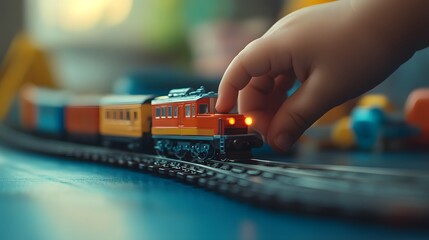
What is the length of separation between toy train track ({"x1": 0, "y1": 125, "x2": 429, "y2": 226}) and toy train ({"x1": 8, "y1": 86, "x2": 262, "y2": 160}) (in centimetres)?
5

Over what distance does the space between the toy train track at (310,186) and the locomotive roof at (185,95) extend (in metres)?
0.22

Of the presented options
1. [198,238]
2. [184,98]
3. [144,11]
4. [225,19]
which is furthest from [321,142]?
[198,238]

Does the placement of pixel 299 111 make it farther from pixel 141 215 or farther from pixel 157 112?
pixel 141 215

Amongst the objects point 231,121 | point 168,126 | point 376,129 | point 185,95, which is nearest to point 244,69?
point 231,121

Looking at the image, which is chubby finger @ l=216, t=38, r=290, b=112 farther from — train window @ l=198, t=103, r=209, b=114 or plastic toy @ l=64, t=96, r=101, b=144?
plastic toy @ l=64, t=96, r=101, b=144

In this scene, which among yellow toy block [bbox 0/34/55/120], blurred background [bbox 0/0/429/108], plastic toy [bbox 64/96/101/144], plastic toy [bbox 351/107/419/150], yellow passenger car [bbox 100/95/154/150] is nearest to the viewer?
yellow passenger car [bbox 100/95/154/150]

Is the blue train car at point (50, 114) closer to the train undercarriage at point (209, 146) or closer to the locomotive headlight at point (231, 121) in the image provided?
the train undercarriage at point (209, 146)

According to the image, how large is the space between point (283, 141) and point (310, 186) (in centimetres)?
41

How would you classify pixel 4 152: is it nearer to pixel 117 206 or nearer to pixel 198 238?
pixel 117 206

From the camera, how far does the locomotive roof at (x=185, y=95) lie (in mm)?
1720

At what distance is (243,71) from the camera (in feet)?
5.27

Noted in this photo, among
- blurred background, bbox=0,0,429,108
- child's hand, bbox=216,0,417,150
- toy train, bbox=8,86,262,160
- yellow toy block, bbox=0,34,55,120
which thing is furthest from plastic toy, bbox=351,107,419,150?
yellow toy block, bbox=0,34,55,120

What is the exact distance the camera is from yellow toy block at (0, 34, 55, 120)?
13.9 ft

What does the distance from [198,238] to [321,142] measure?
248 cm
